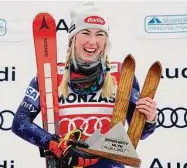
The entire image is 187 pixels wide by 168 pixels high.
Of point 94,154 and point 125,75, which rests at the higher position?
point 125,75

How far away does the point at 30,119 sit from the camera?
8.36ft

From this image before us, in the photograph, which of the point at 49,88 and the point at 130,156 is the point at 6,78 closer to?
the point at 49,88

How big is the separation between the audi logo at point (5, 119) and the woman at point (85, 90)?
3cm

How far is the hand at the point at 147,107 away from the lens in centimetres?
252

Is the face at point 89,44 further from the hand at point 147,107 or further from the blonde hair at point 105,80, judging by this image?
the hand at point 147,107

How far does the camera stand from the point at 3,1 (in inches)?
103

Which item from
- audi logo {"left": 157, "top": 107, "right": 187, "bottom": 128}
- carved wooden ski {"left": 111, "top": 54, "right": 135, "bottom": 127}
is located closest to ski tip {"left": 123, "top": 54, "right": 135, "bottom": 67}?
carved wooden ski {"left": 111, "top": 54, "right": 135, "bottom": 127}

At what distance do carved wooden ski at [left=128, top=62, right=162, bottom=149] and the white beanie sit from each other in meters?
0.27

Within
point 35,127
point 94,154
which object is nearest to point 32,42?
point 35,127

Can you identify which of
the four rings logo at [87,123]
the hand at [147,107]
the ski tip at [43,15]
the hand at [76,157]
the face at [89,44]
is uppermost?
the ski tip at [43,15]

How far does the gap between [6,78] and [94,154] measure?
0.52 metres

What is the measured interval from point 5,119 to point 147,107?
0.62 m

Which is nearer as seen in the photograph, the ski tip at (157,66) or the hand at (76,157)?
the hand at (76,157)

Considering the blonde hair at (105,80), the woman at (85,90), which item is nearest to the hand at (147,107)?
the woman at (85,90)
